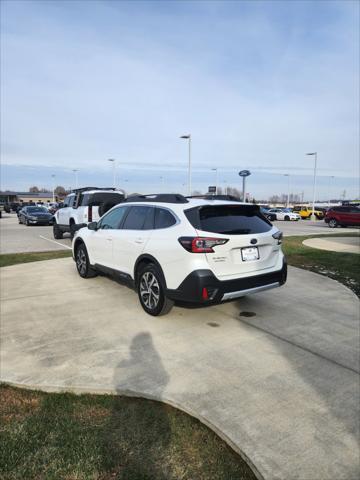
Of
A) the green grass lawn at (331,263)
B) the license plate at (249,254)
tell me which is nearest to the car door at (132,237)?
the license plate at (249,254)

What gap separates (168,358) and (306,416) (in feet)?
4.83

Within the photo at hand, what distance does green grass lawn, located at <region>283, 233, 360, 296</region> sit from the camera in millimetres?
7508

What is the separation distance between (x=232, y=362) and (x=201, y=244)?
4.50ft

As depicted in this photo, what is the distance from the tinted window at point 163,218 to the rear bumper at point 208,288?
837mm

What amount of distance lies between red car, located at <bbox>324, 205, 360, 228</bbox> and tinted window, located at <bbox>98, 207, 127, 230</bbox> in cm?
2545

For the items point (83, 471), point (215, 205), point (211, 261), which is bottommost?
point (83, 471)

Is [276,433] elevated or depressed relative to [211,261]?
depressed

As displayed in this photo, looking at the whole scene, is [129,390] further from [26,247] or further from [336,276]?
[26,247]

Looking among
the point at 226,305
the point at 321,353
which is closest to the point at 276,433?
the point at 321,353

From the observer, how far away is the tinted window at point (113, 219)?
19.5ft

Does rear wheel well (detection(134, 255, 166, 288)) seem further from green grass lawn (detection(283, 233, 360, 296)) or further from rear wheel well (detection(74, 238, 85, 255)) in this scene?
green grass lawn (detection(283, 233, 360, 296))

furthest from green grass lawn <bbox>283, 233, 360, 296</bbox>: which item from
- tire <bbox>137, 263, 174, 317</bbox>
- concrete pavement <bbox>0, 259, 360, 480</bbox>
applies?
tire <bbox>137, 263, 174, 317</bbox>

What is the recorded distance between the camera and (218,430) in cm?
250

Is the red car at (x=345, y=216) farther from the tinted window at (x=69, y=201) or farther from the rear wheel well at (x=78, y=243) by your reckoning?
the rear wheel well at (x=78, y=243)
